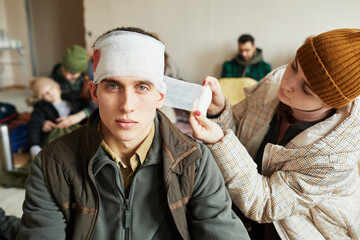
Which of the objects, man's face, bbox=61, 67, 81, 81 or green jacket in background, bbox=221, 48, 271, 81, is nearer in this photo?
man's face, bbox=61, 67, 81, 81

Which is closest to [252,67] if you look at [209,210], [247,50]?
[247,50]

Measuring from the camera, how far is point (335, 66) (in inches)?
37.9

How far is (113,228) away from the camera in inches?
33.7

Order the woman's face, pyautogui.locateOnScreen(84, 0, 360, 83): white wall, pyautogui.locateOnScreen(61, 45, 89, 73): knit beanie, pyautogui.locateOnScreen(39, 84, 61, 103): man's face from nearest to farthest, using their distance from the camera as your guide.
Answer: the woman's face < pyautogui.locateOnScreen(39, 84, 61, 103): man's face < pyautogui.locateOnScreen(61, 45, 89, 73): knit beanie < pyautogui.locateOnScreen(84, 0, 360, 83): white wall

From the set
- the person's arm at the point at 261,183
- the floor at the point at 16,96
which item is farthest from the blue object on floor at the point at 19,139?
the person's arm at the point at 261,183

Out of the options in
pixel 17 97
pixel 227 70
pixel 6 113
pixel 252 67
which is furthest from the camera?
pixel 17 97

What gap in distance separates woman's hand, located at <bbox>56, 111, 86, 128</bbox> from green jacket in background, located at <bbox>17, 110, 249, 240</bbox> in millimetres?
1684

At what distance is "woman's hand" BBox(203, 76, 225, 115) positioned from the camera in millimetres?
1218

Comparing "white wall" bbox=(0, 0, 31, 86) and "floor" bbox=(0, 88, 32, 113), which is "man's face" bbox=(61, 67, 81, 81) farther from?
"white wall" bbox=(0, 0, 31, 86)

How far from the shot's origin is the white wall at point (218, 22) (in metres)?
3.50

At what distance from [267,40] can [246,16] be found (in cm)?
42

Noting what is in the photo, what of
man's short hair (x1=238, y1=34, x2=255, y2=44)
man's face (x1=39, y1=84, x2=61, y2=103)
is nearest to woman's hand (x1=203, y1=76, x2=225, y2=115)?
man's face (x1=39, y1=84, x2=61, y2=103)

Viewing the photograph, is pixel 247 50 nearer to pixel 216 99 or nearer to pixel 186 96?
pixel 216 99

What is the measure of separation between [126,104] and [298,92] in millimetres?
662
